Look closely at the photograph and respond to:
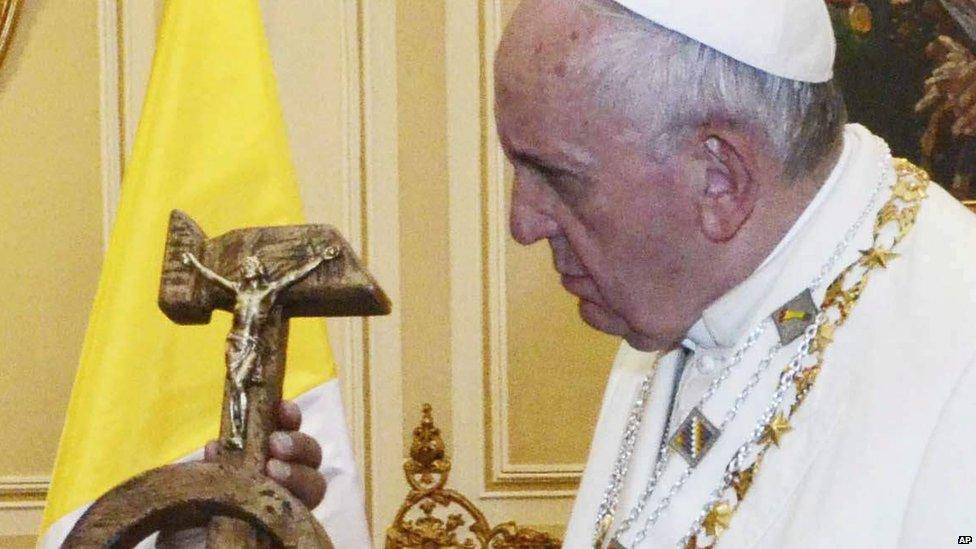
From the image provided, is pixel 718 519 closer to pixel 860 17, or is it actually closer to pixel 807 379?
pixel 807 379

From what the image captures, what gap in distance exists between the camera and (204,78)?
2930 mm

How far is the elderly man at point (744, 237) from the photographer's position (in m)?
1.62

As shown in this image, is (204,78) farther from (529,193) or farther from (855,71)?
(855,71)

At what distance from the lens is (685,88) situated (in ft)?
5.43

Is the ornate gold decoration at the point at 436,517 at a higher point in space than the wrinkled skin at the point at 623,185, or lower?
lower

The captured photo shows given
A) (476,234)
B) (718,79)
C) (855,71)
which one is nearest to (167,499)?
(718,79)

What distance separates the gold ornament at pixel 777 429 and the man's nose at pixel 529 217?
14.2 inches

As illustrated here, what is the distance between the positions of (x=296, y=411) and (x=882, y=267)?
0.87m

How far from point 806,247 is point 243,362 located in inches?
28.2

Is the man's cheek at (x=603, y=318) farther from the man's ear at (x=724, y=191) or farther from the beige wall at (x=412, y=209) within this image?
the beige wall at (x=412, y=209)

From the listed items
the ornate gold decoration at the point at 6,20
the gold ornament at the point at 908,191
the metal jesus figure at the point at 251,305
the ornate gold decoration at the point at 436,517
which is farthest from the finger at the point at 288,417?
the ornate gold decoration at the point at 6,20

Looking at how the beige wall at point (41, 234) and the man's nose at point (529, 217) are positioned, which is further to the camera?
the beige wall at point (41, 234)

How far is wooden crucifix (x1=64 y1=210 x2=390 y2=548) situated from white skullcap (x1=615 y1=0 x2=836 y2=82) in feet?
1.61

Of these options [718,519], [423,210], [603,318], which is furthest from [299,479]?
[423,210]
